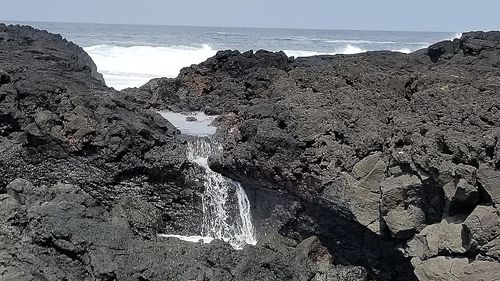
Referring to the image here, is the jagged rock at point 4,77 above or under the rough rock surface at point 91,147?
above

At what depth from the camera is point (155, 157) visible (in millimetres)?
7348

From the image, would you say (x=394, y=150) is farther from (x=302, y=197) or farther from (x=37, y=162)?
(x=37, y=162)

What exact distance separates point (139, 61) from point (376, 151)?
69.3 feet

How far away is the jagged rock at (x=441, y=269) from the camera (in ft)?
16.1

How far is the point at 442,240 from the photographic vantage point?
5.15 m

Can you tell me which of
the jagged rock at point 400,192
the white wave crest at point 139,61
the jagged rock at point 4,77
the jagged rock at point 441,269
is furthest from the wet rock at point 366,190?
the white wave crest at point 139,61

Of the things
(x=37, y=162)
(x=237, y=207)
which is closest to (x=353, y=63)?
(x=237, y=207)

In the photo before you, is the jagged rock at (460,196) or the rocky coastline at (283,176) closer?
the jagged rock at (460,196)

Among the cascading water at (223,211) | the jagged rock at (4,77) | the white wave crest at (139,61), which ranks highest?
the jagged rock at (4,77)

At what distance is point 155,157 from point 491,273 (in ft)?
14.0

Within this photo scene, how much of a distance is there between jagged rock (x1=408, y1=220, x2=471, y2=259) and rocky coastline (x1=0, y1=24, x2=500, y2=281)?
0.04 ft

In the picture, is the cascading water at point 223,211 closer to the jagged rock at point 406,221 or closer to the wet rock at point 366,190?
the wet rock at point 366,190

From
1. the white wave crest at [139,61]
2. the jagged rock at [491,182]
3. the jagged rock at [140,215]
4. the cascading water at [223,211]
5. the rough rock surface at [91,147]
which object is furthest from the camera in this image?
the white wave crest at [139,61]

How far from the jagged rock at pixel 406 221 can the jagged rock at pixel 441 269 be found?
35 centimetres
